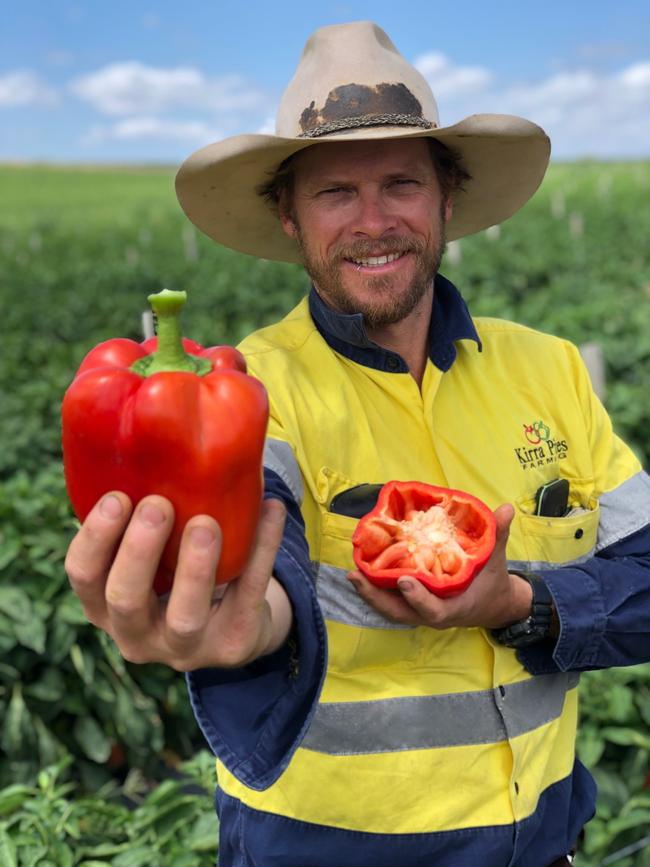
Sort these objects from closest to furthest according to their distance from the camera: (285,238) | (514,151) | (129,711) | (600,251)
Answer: (514,151) → (285,238) → (129,711) → (600,251)

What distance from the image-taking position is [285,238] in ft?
8.41

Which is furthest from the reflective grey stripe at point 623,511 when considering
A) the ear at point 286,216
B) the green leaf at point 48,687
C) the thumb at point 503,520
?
the green leaf at point 48,687

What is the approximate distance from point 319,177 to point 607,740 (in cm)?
266

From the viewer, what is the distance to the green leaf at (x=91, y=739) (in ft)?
13.8

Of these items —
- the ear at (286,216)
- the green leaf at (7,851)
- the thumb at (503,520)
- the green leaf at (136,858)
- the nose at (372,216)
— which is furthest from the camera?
the green leaf at (136,858)

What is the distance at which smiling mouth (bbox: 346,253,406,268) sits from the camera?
2057 millimetres

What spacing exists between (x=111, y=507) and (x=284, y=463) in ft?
1.86

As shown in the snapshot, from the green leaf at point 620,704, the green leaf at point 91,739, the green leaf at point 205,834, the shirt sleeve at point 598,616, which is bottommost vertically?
the green leaf at point 91,739

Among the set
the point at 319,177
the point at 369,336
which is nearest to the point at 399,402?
the point at 369,336

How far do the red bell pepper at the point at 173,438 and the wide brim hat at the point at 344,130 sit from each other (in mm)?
758

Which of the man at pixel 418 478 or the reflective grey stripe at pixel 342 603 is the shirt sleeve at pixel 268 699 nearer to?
the man at pixel 418 478

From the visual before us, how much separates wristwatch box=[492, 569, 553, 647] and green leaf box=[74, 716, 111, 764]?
270 cm

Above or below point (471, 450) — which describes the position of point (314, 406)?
above

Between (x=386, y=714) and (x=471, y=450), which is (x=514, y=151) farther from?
(x=386, y=714)
